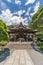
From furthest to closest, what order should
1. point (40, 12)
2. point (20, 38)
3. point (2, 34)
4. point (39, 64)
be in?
point (20, 38), point (40, 12), point (2, 34), point (39, 64)

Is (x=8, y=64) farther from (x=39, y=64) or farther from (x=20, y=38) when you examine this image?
(x=20, y=38)

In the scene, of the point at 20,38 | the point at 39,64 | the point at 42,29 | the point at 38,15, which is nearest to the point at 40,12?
the point at 38,15

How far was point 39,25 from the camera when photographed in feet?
78.0

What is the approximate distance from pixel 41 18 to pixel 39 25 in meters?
1.06

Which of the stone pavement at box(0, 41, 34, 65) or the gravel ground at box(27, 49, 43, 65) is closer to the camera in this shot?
the stone pavement at box(0, 41, 34, 65)

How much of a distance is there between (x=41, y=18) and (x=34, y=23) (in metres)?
1.18

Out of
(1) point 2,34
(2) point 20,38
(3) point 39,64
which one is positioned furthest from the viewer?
(2) point 20,38

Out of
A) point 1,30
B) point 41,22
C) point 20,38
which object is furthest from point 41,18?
point 20,38

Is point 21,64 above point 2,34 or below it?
below

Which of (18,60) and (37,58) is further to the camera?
(37,58)

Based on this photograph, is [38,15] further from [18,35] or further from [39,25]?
[18,35]

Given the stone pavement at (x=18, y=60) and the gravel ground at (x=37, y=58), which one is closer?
the stone pavement at (x=18, y=60)

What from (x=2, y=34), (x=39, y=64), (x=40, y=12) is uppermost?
(x=40, y=12)

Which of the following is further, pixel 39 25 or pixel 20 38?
pixel 20 38
